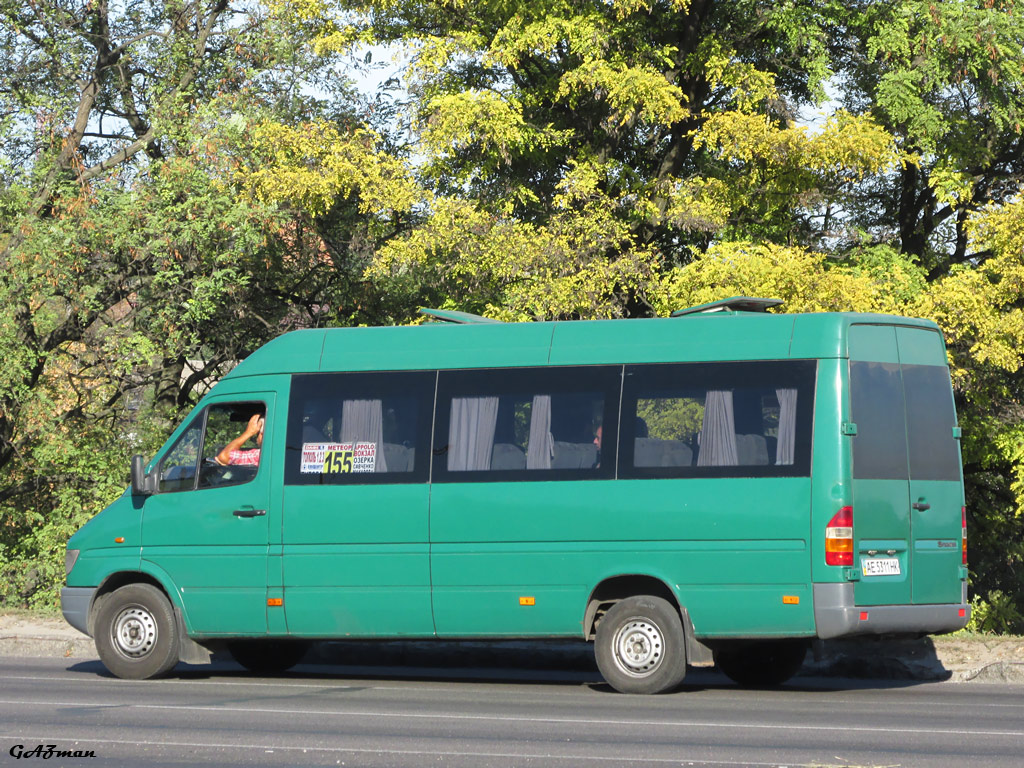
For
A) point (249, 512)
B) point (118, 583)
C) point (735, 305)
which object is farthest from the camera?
point (118, 583)

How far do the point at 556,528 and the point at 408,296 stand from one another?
12943mm

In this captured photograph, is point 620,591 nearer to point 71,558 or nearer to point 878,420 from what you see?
point 878,420

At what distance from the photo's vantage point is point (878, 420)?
433 inches

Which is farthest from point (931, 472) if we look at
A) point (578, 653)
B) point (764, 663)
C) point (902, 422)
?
point (578, 653)

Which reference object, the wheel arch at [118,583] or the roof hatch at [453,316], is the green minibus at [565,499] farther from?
the roof hatch at [453,316]

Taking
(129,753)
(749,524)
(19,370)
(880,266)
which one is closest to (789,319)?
(749,524)

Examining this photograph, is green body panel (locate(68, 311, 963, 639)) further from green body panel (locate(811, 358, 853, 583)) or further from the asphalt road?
the asphalt road

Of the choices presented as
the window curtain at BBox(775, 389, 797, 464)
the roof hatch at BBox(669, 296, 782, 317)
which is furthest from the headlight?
the window curtain at BBox(775, 389, 797, 464)

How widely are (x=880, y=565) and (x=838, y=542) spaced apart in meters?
0.48

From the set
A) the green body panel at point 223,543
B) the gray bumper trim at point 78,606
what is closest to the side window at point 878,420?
Result: the green body panel at point 223,543

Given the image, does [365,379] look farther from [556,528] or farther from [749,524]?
[749,524]

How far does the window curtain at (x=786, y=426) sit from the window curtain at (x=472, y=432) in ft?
7.42

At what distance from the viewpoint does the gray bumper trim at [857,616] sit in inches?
413

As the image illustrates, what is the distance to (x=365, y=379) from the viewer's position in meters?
12.3
